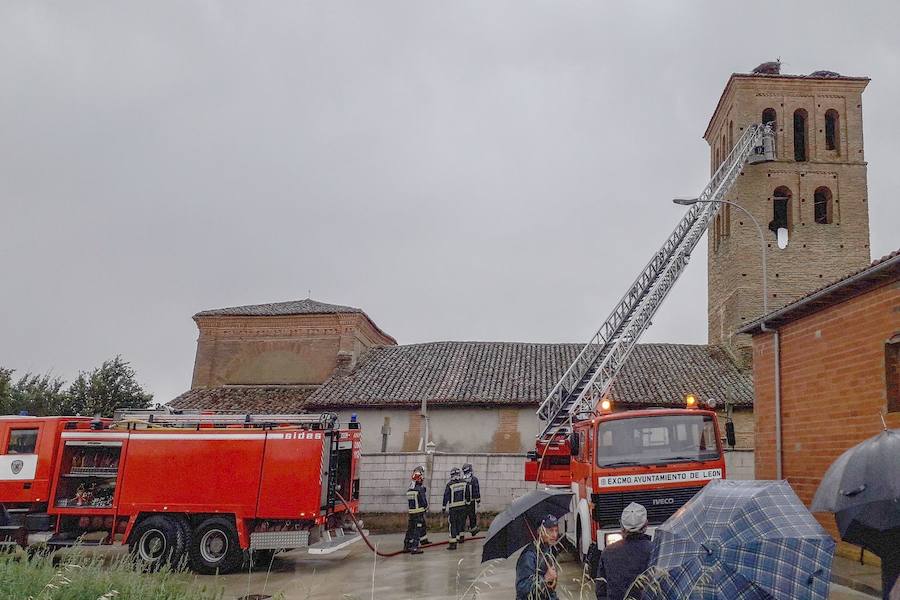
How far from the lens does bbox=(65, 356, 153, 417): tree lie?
3212 centimetres

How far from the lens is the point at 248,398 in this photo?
100.0ft

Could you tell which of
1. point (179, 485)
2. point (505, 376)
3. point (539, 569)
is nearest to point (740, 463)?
point (505, 376)

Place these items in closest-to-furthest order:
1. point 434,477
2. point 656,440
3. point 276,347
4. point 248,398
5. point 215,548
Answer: point 656,440 → point 215,548 → point 434,477 → point 248,398 → point 276,347

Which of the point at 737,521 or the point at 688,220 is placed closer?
the point at 737,521

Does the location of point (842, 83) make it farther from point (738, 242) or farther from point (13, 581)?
point (13, 581)

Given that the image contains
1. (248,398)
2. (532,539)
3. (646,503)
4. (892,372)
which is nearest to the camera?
(532,539)

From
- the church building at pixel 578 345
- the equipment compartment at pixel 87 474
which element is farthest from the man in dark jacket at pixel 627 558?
the church building at pixel 578 345

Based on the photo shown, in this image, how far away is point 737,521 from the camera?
13.8 ft

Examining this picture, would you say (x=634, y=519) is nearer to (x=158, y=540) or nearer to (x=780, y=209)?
(x=158, y=540)

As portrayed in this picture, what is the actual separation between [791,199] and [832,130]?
478 cm

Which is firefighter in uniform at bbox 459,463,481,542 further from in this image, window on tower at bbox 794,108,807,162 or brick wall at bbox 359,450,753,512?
window on tower at bbox 794,108,807,162

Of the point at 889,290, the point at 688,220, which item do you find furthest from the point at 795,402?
the point at 688,220

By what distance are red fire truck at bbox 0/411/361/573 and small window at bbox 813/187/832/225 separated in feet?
89.8

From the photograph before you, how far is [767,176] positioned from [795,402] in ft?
73.2
